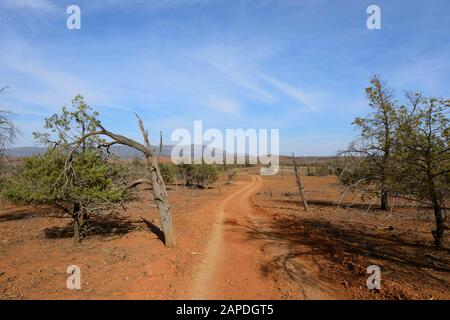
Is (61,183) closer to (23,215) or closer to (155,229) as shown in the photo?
(155,229)

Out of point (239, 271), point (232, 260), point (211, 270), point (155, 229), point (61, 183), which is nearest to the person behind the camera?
point (239, 271)

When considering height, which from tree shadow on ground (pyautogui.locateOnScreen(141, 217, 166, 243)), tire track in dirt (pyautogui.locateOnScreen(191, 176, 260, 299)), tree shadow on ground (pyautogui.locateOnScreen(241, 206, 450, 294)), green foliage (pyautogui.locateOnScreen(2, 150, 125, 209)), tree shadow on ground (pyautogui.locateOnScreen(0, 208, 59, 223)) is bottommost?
tree shadow on ground (pyautogui.locateOnScreen(0, 208, 59, 223))

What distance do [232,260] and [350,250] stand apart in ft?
14.6

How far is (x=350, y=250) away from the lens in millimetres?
11578

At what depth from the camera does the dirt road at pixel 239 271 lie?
26.4 ft

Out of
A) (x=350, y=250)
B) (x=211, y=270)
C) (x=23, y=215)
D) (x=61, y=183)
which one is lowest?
(x=23, y=215)

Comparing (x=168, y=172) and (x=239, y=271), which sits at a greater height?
(x=168, y=172)

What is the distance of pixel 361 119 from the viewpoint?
19344mm

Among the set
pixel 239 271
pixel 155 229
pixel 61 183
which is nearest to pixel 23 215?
pixel 155 229

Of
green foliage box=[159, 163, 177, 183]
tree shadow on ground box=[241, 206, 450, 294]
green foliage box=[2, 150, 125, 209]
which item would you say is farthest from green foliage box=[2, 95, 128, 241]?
green foliage box=[159, 163, 177, 183]

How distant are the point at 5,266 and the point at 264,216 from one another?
45.6ft

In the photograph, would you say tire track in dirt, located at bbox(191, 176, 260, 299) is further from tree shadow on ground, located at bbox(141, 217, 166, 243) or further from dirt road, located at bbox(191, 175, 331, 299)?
tree shadow on ground, located at bbox(141, 217, 166, 243)

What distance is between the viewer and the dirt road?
8.05 m

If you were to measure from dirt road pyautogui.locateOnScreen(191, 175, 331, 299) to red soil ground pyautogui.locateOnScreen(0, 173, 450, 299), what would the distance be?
0.03 m
